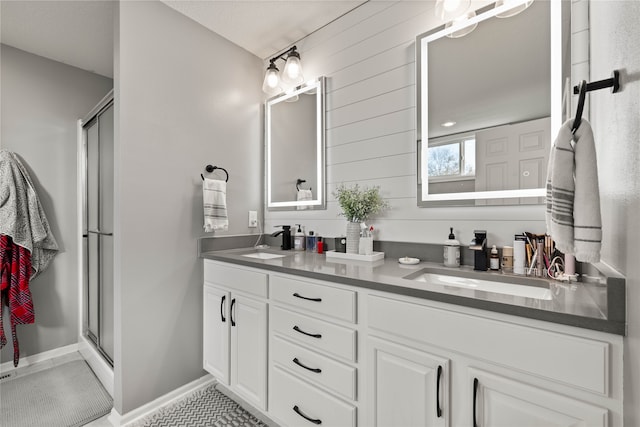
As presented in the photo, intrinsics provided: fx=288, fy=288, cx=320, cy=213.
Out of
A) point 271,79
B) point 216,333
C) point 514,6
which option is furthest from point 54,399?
point 514,6

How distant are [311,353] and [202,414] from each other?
0.97 metres

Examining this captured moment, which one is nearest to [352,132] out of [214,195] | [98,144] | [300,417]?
[214,195]

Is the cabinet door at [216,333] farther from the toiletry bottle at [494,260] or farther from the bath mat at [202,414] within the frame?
the toiletry bottle at [494,260]

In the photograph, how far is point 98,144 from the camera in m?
2.26

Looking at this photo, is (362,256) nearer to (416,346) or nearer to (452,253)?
(452,253)

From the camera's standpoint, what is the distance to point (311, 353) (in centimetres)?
131

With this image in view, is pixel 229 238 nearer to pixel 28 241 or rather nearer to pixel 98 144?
pixel 98 144

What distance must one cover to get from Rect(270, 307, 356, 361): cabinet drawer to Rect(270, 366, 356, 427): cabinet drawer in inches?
7.9

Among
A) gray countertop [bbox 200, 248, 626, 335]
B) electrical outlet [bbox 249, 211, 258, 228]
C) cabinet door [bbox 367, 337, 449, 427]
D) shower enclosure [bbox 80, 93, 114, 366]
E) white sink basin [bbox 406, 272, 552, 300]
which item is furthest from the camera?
electrical outlet [bbox 249, 211, 258, 228]

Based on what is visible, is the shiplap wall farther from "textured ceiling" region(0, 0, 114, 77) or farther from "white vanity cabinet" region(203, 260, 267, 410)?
"textured ceiling" region(0, 0, 114, 77)

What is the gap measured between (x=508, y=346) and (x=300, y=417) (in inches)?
39.4

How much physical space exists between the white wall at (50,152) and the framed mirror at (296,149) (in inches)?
68.6

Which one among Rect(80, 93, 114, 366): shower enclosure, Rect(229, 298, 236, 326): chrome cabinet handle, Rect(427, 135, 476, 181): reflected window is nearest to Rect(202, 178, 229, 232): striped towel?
Rect(229, 298, 236, 326): chrome cabinet handle

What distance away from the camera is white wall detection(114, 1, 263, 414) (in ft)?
5.47
